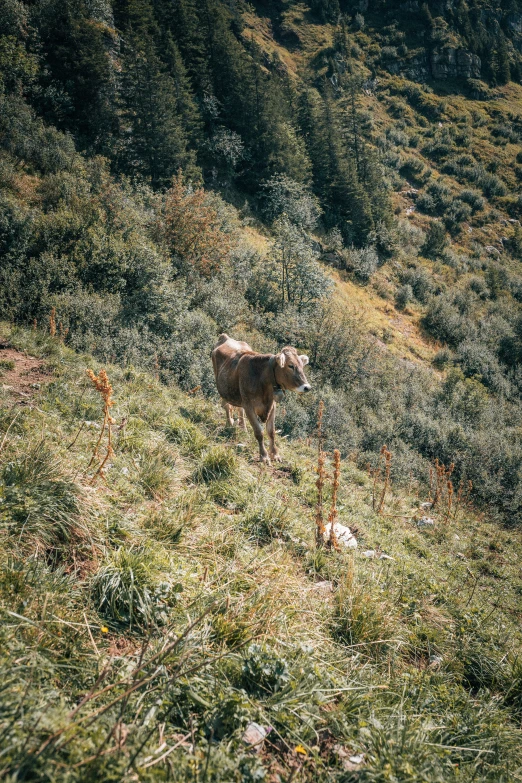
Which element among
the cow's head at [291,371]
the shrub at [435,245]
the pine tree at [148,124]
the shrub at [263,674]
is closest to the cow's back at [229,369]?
the cow's head at [291,371]

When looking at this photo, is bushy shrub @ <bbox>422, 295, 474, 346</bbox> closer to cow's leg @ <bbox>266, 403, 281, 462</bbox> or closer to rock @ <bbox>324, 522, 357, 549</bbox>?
cow's leg @ <bbox>266, 403, 281, 462</bbox>

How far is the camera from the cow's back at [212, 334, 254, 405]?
800 cm

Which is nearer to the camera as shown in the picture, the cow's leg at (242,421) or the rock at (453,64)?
the cow's leg at (242,421)

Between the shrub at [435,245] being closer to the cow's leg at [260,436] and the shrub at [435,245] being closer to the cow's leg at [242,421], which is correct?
the cow's leg at [242,421]

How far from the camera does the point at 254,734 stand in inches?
91.0

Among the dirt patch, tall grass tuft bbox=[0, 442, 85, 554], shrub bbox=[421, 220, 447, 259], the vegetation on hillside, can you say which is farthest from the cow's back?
shrub bbox=[421, 220, 447, 259]

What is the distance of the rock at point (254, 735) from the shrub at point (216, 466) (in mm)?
3069

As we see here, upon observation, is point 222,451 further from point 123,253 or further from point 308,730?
point 123,253

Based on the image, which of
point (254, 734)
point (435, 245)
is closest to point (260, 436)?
point (254, 734)

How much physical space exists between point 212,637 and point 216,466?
279 centimetres

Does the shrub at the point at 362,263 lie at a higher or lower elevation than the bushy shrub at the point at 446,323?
higher

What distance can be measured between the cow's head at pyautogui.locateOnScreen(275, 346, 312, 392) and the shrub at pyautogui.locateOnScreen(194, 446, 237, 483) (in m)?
1.88

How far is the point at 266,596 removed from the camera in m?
3.26

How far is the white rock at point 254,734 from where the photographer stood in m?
2.26
